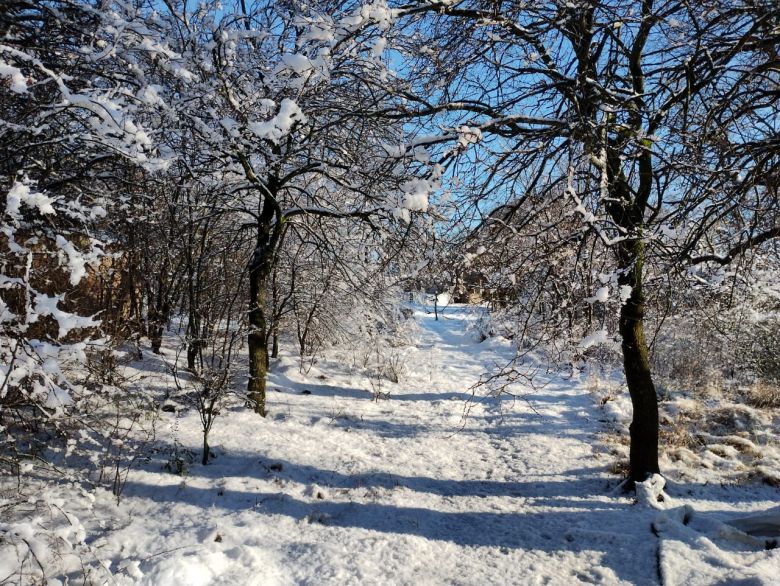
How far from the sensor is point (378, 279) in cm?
707

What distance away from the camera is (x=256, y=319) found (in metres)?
6.38

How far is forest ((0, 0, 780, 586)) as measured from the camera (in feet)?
9.90

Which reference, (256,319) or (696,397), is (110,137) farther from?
(696,397)

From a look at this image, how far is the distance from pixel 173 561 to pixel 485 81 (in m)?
5.00

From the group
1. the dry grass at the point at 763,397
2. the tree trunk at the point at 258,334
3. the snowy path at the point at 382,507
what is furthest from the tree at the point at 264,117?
the dry grass at the point at 763,397

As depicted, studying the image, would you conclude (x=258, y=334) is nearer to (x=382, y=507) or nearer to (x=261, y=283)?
(x=261, y=283)

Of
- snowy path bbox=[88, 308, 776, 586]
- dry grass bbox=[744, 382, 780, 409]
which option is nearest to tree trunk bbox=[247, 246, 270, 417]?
snowy path bbox=[88, 308, 776, 586]

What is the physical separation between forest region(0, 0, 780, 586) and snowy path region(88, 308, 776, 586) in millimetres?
35

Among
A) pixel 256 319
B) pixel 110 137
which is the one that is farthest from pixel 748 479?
pixel 110 137

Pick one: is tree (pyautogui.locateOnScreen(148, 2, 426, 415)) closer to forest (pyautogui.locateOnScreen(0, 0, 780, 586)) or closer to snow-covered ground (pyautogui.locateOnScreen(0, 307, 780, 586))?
forest (pyautogui.locateOnScreen(0, 0, 780, 586))

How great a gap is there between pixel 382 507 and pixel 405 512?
0.73 feet

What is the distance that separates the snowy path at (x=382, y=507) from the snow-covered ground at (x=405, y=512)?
0.05 ft

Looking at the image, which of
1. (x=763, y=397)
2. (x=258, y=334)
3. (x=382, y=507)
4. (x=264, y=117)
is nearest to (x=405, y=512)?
(x=382, y=507)

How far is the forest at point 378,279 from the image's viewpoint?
302 cm
